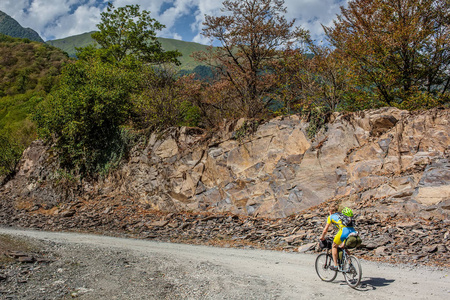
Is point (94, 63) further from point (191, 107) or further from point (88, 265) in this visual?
point (88, 265)

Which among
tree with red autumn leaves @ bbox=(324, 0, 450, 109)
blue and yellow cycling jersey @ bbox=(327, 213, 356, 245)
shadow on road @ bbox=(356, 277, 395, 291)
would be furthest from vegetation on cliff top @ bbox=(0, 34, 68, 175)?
shadow on road @ bbox=(356, 277, 395, 291)

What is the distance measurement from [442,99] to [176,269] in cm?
1289

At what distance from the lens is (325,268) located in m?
6.59

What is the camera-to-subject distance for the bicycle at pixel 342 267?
235 inches

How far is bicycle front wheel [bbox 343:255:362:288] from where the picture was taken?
19.4ft

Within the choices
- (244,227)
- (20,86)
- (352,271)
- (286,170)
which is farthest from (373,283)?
(20,86)

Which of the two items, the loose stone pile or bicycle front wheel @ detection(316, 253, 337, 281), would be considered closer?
bicycle front wheel @ detection(316, 253, 337, 281)

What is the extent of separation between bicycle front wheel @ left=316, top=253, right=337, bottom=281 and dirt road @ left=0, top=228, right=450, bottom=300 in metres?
0.14

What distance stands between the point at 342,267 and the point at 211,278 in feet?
9.39

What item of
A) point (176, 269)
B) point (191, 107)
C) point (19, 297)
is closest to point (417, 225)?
point (176, 269)

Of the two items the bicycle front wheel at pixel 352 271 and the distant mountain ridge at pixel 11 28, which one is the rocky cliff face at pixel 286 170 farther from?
the distant mountain ridge at pixel 11 28

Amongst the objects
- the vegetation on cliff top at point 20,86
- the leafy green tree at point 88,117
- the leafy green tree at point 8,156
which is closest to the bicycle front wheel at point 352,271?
the leafy green tree at point 88,117

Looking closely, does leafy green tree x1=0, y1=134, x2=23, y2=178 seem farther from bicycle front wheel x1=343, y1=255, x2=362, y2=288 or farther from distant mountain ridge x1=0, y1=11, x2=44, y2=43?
distant mountain ridge x1=0, y1=11, x2=44, y2=43

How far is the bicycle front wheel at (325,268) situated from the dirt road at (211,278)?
14 centimetres
